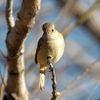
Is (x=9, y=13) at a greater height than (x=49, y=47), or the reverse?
(x=9, y=13)

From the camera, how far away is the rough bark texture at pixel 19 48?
1883 mm

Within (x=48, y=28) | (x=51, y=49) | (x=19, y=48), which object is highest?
(x=48, y=28)

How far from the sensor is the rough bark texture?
6.18ft

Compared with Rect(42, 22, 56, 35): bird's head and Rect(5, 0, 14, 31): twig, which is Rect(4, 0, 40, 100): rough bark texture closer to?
Rect(5, 0, 14, 31): twig

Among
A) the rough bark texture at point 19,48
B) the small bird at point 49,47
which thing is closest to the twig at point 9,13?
the rough bark texture at point 19,48

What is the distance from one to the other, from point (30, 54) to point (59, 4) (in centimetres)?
128

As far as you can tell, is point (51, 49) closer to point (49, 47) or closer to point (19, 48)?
point (49, 47)

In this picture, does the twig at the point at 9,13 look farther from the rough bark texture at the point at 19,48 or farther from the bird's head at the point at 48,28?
the bird's head at the point at 48,28

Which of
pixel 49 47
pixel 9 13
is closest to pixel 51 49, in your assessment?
pixel 49 47

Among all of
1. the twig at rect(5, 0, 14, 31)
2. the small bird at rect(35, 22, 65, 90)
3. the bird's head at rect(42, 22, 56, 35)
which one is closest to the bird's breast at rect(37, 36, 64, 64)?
the small bird at rect(35, 22, 65, 90)

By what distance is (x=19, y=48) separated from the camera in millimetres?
2289

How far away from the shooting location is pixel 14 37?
2172mm

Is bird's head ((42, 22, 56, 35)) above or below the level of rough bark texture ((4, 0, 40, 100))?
above

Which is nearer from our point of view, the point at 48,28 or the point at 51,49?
the point at 51,49
